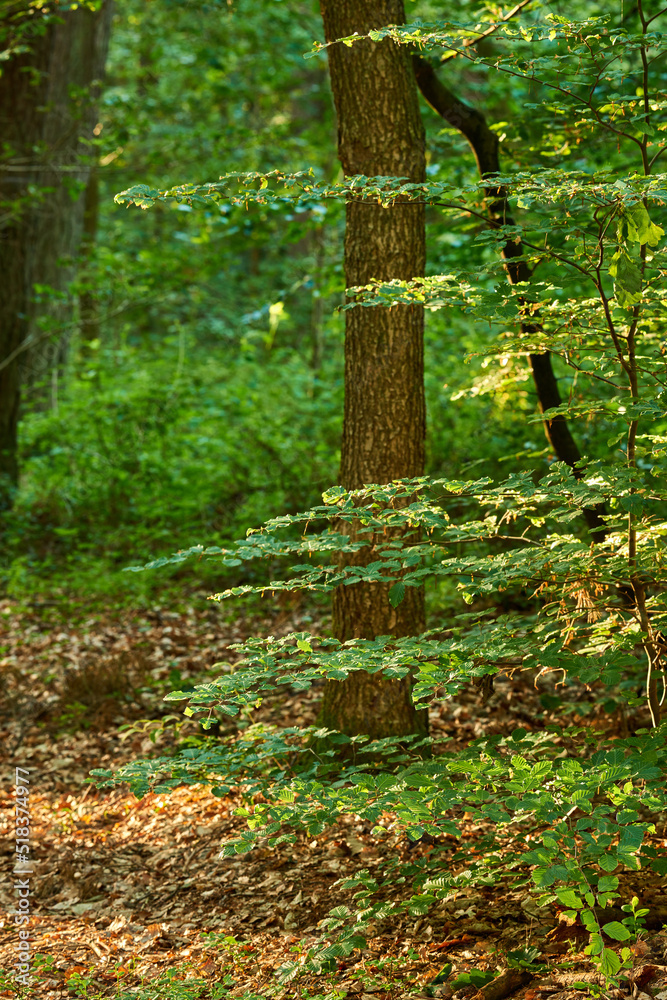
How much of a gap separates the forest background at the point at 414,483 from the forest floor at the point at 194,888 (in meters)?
0.06

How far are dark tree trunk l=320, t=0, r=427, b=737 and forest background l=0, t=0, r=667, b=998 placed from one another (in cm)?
2

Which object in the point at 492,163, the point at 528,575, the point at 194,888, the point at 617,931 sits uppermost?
the point at 492,163

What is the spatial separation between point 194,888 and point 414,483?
6.64 ft

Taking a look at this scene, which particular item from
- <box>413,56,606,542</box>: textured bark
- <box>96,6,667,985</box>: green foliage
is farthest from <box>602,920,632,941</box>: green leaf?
<box>413,56,606,542</box>: textured bark

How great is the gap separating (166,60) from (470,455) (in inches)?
456

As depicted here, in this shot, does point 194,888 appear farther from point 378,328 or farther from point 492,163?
point 492,163

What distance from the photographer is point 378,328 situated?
12.6 feet

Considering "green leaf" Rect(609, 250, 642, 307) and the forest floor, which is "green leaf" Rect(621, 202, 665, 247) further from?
the forest floor

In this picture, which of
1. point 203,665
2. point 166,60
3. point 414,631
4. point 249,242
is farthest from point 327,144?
point 414,631

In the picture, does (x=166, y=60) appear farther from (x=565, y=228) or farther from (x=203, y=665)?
(x=565, y=228)

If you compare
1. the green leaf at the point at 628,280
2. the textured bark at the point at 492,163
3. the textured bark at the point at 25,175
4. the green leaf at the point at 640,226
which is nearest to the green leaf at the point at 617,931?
the green leaf at the point at 628,280

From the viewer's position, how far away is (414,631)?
153 inches

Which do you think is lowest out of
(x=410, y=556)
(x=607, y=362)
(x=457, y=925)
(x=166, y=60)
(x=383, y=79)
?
(x=457, y=925)

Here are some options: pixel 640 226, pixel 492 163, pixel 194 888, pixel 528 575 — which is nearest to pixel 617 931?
pixel 528 575
